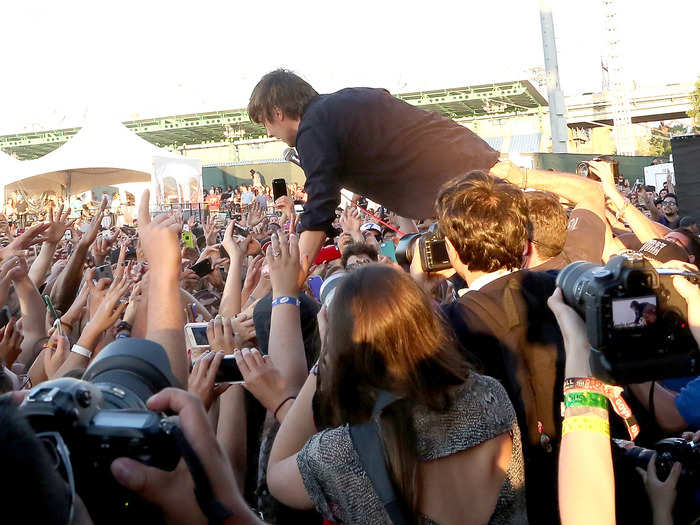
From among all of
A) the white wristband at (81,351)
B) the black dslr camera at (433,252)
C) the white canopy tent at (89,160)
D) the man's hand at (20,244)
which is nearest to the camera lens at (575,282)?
A: the black dslr camera at (433,252)

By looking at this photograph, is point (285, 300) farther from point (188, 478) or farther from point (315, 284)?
point (315, 284)

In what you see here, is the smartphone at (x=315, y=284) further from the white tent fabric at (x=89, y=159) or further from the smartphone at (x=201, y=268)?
the white tent fabric at (x=89, y=159)

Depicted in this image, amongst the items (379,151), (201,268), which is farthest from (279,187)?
(379,151)

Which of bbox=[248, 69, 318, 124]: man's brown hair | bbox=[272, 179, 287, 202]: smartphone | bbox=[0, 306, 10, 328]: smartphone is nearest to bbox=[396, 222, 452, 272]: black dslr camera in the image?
→ bbox=[248, 69, 318, 124]: man's brown hair

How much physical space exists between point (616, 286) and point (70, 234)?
12213 mm

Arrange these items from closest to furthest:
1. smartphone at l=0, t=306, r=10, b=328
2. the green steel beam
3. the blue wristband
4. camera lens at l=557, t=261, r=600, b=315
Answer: camera lens at l=557, t=261, r=600, b=315 < the blue wristband < smartphone at l=0, t=306, r=10, b=328 < the green steel beam

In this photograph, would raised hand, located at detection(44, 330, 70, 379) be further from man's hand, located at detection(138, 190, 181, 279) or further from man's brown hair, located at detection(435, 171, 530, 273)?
man's brown hair, located at detection(435, 171, 530, 273)

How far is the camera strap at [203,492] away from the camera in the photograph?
1.18 metres

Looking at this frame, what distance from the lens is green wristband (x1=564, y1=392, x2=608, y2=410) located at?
1.64m

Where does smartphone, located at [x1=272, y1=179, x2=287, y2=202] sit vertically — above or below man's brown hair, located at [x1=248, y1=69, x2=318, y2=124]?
below

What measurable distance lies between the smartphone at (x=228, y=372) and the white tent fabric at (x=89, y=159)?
63.3 ft

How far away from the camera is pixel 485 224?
7.82 ft

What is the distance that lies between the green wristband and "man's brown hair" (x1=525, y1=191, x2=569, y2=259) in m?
1.36

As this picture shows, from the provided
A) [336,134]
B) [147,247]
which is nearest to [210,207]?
[336,134]
